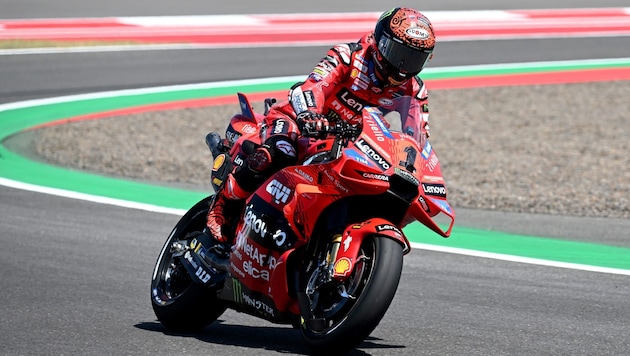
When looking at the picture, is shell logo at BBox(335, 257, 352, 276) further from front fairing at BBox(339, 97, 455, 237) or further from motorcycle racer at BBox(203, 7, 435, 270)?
motorcycle racer at BBox(203, 7, 435, 270)

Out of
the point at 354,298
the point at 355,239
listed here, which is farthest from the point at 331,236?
the point at 354,298

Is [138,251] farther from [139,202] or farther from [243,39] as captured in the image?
[243,39]

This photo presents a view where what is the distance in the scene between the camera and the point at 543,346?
17.0ft

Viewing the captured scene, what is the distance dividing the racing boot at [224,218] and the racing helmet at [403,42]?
3.31 feet

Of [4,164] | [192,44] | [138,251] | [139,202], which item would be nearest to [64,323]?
[138,251]

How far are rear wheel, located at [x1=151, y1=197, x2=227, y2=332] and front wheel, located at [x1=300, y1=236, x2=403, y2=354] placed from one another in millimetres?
875

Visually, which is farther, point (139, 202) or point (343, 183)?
point (139, 202)

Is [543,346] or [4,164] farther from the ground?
[543,346]

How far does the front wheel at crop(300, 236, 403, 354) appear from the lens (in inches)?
175

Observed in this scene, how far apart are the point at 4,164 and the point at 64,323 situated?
5.69 meters

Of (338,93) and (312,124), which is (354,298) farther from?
(338,93)

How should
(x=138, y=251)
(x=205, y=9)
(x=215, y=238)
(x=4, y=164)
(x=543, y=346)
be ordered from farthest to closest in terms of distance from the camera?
(x=205, y=9)
(x=4, y=164)
(x=138, y=251)
(x=215, y=238)
(x=543, y=346)

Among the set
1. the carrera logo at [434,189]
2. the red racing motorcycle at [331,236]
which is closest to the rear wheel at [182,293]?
the red racing motorcycle at [331,236]

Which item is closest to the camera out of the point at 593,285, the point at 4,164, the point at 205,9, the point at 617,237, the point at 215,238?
the point at 215,238
